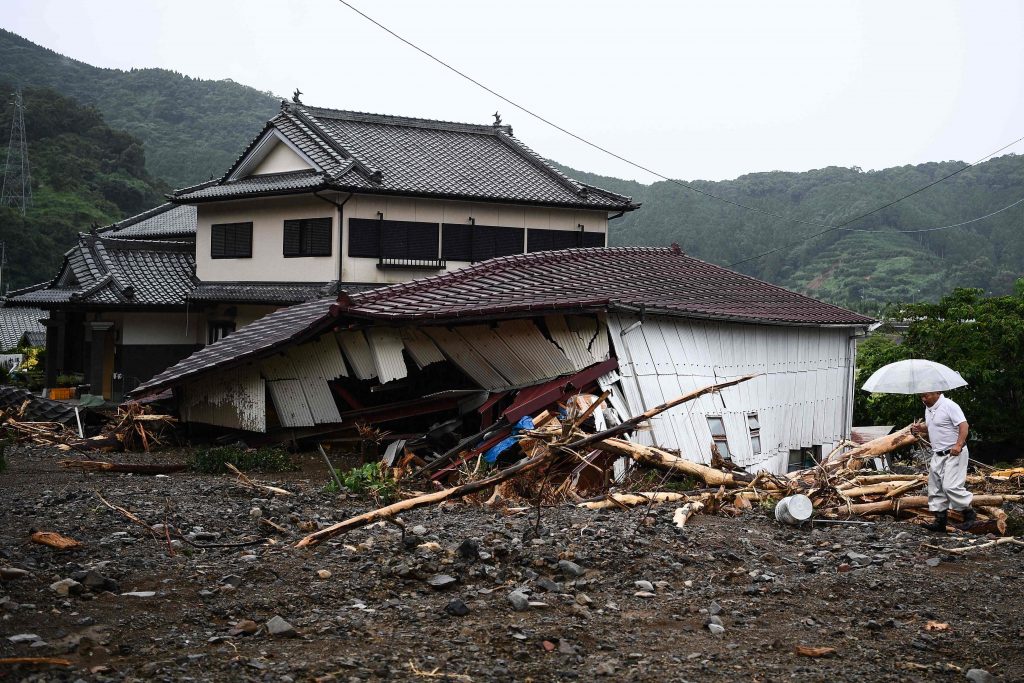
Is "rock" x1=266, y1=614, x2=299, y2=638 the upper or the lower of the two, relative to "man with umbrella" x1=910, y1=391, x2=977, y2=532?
lower

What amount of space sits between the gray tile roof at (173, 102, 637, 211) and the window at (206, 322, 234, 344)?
375 cm

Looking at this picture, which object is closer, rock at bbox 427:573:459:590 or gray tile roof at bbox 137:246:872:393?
rock at bbox 427:573:459:590

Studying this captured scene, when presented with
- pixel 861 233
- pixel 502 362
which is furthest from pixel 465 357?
pixel 861 233

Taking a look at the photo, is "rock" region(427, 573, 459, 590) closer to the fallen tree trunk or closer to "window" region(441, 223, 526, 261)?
the fallen tree trunk

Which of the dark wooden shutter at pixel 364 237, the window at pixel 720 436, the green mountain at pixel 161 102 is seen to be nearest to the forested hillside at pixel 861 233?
the green mountain at pixel 161 102

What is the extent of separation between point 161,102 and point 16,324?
162 feet

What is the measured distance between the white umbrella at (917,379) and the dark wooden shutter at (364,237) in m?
16.5

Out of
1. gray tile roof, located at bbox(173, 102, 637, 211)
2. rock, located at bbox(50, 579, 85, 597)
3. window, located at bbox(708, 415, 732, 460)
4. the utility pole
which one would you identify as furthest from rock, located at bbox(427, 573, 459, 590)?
the utility pole

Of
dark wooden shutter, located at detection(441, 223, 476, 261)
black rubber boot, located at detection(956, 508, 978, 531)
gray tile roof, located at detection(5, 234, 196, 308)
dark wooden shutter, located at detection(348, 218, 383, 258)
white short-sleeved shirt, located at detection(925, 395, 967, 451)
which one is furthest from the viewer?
gray tile roof, located at detection(5, 234, 196, 308)

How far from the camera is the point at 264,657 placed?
240 inches

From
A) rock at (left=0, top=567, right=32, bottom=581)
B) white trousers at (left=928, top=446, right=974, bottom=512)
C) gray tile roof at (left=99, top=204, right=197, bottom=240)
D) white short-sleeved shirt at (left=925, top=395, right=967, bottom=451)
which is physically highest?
gray tile roof at (left=99, top=204, right=197, bottom=240)

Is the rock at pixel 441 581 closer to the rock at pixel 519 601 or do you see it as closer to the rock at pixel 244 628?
the rock at pixel 519 601

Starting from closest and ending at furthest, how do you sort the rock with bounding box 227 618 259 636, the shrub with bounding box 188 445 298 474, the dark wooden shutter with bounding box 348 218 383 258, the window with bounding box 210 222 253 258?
the rock with bounding box 227 618 259 636 → the shrub with bounding box 188 445 298 474 → the dark wooden shutter with bounding box 348 218 383 258 → the window with bounding box 210 222 253 258

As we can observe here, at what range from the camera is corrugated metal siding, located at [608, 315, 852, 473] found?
1411cm
